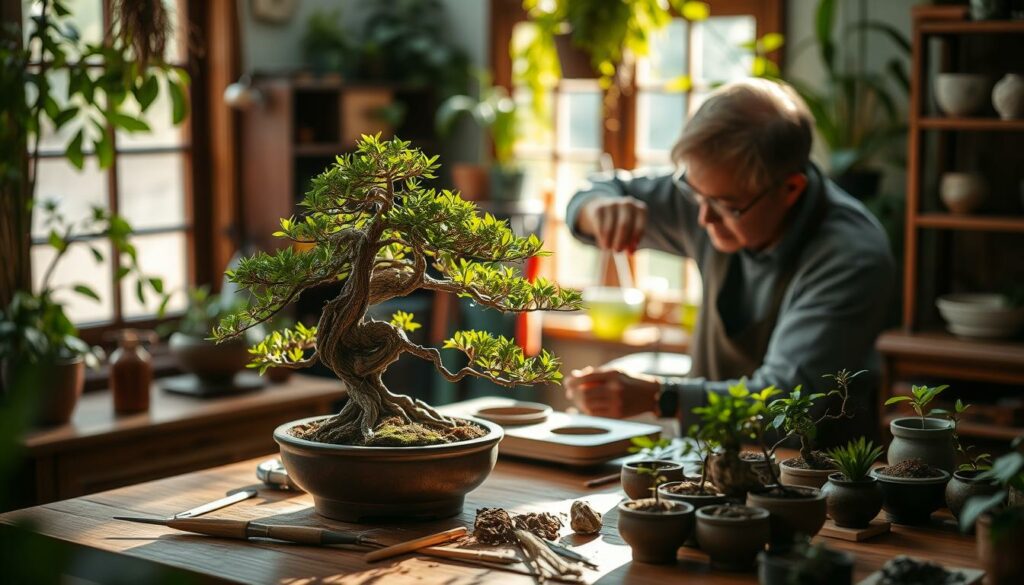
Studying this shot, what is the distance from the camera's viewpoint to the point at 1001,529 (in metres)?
1.50

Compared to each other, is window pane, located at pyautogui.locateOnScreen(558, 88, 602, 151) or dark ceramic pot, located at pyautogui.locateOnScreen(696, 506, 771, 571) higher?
window pane, located at pyautogui.locateOnScreen(558, 88, 602, 151)

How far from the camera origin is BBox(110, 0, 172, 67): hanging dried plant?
3.26 meters

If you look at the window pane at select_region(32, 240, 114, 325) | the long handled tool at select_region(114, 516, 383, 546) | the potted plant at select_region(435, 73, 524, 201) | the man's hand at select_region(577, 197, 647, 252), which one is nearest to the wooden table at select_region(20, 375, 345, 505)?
the window pane at select_region(32, 240, 114, 325)

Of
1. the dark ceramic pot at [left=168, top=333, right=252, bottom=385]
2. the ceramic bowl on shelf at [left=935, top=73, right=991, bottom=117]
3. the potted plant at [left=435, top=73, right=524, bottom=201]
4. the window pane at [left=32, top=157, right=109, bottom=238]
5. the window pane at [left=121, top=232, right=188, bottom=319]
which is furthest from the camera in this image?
the potted plant at [left=435, top=73, right=524, bottom=201]

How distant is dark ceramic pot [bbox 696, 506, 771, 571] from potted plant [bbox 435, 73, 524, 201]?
12.1ft

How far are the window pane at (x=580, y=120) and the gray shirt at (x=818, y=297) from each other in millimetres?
2357

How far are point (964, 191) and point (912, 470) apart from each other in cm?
241

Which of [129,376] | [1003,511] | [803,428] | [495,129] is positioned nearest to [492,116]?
[495,129]

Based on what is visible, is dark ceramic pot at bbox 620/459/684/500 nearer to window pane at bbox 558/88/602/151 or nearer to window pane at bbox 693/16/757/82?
window pane at bbox 693/16/757/82

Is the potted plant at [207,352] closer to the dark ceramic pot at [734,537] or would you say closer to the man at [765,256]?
the man at [765,256]

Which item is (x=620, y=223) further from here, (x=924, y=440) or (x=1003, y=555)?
(x=1003, y=555)

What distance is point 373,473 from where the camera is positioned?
184cm

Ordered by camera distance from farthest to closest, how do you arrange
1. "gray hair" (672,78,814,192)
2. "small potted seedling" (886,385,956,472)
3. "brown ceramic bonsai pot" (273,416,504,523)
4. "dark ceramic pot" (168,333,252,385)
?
"dark ceramic pot" (168,333,252,385), "gray hair" (672,78,814,192), "small potted seedling" (886,385,956,472), "brown ceramic bonsai pot" (273,416,504,523)

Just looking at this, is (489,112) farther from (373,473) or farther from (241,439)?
(373,473)
